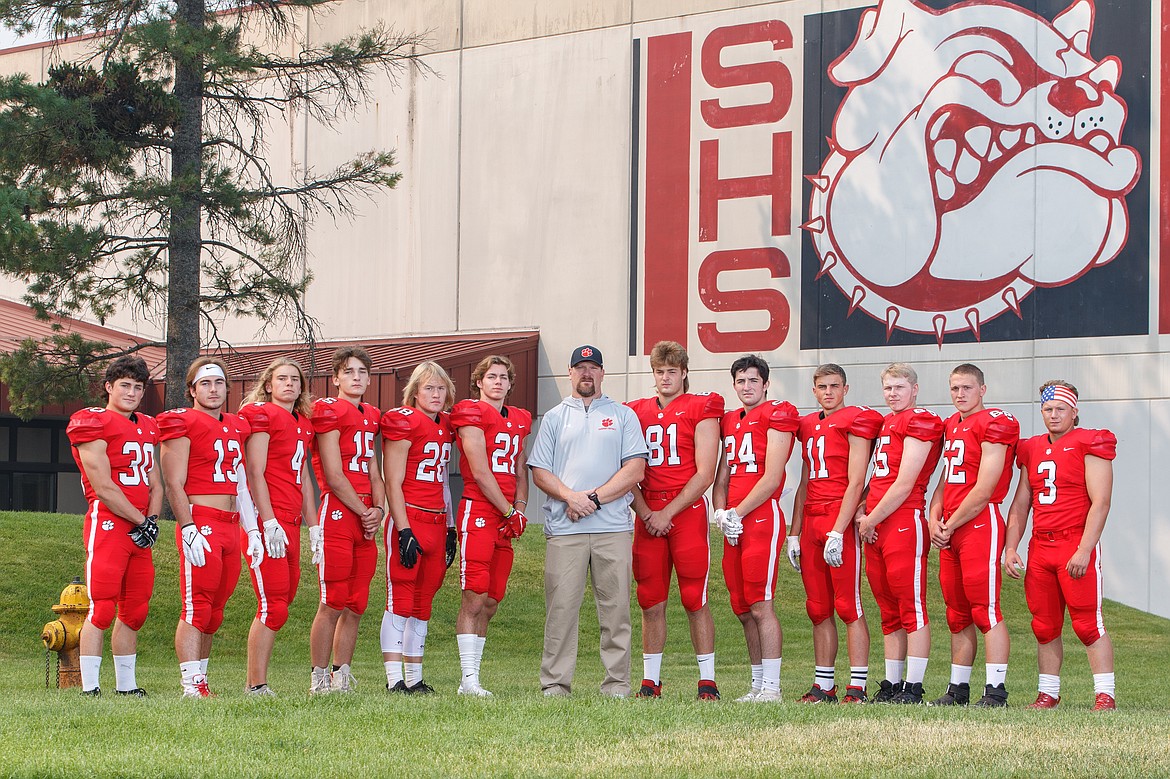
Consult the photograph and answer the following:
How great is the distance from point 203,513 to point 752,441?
3.85 metres

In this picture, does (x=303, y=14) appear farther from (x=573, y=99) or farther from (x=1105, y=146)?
(x=1105, y=146)

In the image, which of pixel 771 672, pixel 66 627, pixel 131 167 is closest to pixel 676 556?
pixel 771 672

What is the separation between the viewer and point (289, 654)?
55.1 feet

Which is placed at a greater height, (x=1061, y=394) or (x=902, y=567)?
(x=1061, y=394)

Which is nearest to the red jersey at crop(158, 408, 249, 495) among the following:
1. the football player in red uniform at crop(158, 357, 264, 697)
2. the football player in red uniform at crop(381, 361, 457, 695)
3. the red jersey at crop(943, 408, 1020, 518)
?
the football player in red uniform at crop(158, 357, 264, 697)

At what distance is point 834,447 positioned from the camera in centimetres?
986

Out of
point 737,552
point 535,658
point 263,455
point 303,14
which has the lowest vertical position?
point 535,658

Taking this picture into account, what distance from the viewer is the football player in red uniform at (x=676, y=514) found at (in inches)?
383

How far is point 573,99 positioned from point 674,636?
36.9ft

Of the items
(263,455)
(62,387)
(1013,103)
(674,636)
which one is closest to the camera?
(263,455)

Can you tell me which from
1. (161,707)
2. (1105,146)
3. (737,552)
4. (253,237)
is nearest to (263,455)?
(161,707)

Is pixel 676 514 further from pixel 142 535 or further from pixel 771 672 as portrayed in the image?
pixel 142 535

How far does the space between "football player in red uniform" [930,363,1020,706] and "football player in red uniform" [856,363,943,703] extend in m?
0.17

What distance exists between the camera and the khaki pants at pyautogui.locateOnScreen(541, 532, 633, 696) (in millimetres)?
9492
